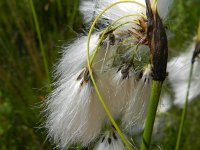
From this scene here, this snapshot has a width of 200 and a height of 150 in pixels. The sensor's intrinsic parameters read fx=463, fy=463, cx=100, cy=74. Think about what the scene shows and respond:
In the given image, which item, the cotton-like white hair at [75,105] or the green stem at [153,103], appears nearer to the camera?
the green stem at [153,103]

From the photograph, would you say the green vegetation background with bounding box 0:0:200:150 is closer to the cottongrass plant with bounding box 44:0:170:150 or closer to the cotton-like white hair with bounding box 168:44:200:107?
the cotton-like white hair with bounding box 168:44:200:107

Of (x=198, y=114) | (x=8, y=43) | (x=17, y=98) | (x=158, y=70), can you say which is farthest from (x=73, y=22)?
(x=158, y=70)

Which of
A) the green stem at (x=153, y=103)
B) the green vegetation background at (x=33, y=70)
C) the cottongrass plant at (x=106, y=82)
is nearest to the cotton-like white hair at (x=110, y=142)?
the cottongrass plant at (x=106, y=82)

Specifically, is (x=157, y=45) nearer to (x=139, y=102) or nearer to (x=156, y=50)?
(x=156, y=50)

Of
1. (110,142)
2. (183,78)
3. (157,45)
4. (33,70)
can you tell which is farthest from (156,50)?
(33,70)

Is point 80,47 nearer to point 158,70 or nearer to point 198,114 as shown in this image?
point 158,70

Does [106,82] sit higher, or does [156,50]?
[156,50]

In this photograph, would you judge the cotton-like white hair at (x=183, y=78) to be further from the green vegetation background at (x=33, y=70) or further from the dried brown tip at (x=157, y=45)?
the dried brown tip at (x=157, y=45)
